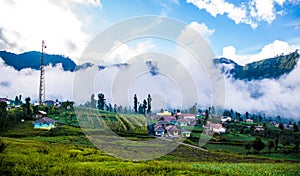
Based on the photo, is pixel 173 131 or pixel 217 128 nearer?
pixel 173 131

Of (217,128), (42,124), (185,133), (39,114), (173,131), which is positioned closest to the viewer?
(42,124)

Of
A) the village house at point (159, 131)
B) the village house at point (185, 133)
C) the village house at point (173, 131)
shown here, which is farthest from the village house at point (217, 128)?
the village house at point (159, 131)

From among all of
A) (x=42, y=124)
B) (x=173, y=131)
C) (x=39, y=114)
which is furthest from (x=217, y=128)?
(x=42, y=124)

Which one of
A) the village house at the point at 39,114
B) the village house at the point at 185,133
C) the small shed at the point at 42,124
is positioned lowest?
the village house at the point at 185,133

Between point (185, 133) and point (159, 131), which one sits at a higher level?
point (159, 131)

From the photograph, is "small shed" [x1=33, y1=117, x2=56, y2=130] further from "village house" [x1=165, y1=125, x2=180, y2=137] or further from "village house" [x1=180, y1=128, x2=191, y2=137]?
"village house" [x1=180, y1=128, x2=191, y2=137]

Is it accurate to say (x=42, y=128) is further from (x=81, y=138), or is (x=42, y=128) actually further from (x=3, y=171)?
(x=3, y=171)

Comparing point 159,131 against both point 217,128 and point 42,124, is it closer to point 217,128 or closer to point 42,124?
point 217,128

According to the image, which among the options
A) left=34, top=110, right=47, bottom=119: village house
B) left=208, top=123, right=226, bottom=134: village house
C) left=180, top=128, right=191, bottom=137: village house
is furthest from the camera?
left=208, top=123, right=226, bottom=134: village house

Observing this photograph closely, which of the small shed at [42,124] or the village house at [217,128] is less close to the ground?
the small shed at [42,124]

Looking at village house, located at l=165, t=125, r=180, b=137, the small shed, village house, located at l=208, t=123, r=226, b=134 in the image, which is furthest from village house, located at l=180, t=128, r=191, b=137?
the small shed

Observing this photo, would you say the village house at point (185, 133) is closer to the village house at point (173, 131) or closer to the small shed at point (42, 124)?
the village house at point (173, 131)

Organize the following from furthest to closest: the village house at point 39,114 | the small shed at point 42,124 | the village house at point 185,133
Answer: the village house at point 185,133 → the village house at point 39,114 → the small shed at point 42,124

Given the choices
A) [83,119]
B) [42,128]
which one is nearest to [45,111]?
[83,119]
